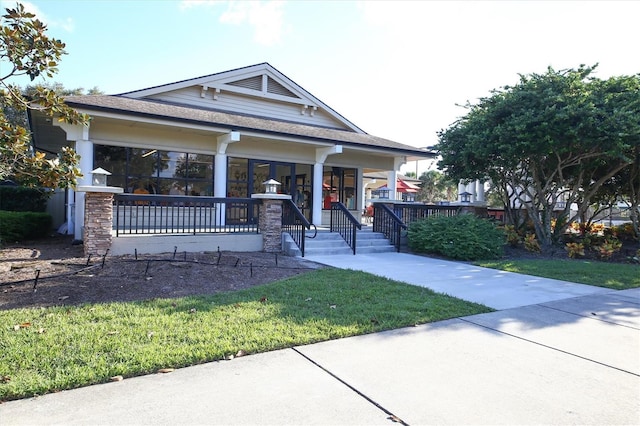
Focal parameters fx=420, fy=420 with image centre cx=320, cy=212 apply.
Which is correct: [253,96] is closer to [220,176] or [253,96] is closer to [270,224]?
[220,176]

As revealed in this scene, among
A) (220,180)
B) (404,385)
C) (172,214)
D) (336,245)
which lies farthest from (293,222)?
(404,385)

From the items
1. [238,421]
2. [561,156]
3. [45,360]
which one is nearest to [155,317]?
[45,360]

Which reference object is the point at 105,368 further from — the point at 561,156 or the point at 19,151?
the point at 561,156

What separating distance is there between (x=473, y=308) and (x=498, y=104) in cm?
826

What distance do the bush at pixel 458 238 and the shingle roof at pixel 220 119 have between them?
14.6ft

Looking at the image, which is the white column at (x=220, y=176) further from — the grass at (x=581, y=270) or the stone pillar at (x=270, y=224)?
the grass at (x=581, y=270)

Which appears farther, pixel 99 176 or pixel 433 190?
pixel 433 190

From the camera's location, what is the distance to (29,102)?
641 cm

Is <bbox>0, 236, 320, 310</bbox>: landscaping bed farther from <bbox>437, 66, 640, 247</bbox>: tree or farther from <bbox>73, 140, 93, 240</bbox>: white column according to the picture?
<bbox>437, 66, 640, 247</bbox>: tree

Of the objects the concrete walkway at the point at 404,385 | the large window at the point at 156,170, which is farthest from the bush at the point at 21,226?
the concrete walkway at the point at 404,385

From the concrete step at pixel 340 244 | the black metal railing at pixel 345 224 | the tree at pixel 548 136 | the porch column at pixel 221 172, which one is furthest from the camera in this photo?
the porch column at pixel 221 172

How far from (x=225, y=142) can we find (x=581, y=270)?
10170 mm

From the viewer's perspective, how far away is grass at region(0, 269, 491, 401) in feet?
11.5

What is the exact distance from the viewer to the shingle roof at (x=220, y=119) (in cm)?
1130
